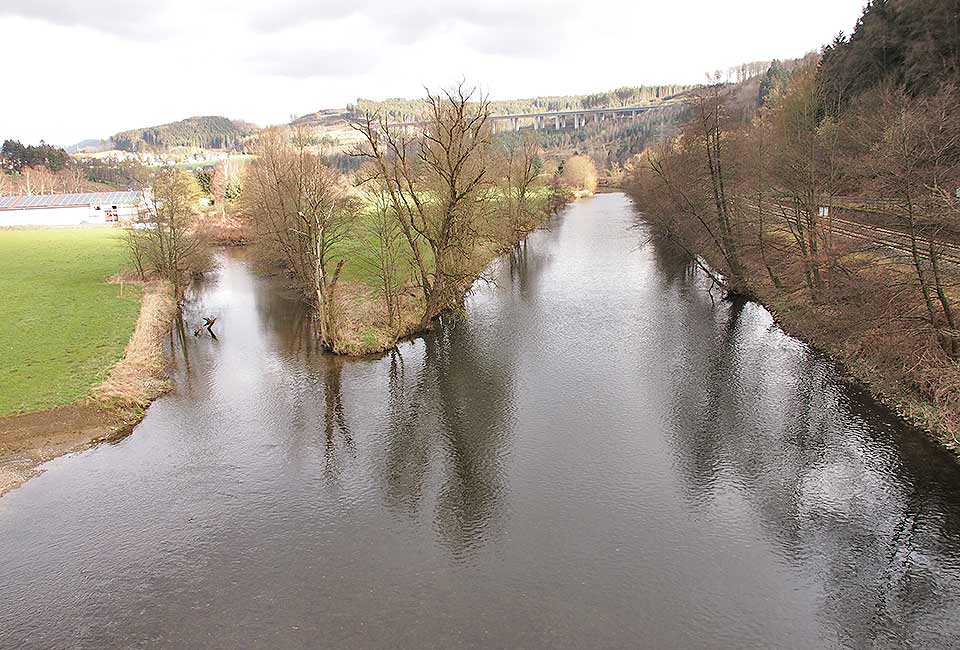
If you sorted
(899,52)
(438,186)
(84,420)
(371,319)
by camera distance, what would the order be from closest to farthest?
(84,420) < (371,319) < (438,186) < (899,52)

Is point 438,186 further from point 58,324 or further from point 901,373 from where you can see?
point 901,373

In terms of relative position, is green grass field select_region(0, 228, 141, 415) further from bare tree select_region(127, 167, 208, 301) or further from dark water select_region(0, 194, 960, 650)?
dark water select_region(0, 194, 960, 650)

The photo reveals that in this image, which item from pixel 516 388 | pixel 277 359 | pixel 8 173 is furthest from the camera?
pixel 8 173

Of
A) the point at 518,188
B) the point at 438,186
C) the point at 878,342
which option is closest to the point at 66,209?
the point at 518,188

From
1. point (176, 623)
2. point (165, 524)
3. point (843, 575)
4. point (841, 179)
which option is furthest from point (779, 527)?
point (841, 179)

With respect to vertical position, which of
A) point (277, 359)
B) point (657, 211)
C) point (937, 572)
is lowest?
point (937, 572)

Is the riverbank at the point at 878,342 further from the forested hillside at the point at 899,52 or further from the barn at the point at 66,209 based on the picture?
the barn at the point at 66,209

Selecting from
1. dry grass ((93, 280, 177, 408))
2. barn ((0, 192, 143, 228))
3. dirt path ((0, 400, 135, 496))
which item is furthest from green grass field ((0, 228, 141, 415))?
barn ((0, 192, 143, 228))

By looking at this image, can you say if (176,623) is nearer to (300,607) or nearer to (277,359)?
(300,607)
